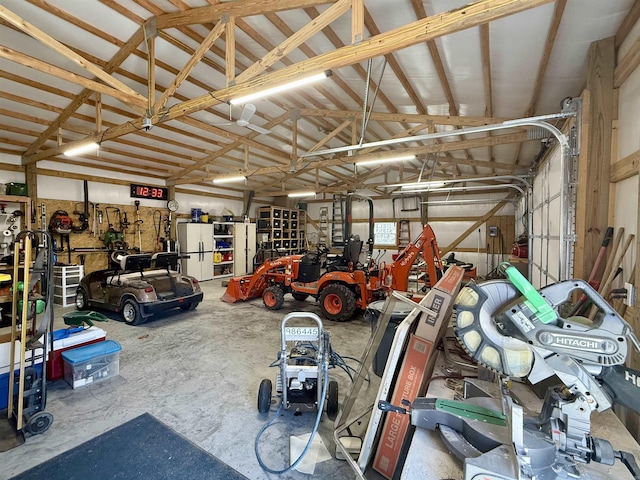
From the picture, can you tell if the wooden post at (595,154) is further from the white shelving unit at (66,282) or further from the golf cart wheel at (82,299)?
the white shelving unit at (66,282)

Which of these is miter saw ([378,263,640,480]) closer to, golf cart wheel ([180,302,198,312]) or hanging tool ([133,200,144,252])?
golf cart wheel ([180,302,198,312])

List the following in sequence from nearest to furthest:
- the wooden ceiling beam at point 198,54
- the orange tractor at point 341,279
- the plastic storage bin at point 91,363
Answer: the plastic storage bin at point 91,363, the wooden ceiling beam at point 198,54, the orange tractor at point 341,279

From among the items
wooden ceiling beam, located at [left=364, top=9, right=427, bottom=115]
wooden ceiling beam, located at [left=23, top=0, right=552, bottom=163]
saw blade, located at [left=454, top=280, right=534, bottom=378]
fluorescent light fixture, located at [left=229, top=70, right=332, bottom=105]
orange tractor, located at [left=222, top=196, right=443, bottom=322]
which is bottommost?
orange tractor, located at [left=222, top=196, right=443, bottom=322]

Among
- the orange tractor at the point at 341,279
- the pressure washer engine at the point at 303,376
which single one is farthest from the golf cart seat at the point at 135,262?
the pressure washer engine at the point at 303,376

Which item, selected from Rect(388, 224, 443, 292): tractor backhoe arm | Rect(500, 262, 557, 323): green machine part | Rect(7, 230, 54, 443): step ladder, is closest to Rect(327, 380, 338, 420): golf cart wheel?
Rect(500, 262, 557, 323): green machine part

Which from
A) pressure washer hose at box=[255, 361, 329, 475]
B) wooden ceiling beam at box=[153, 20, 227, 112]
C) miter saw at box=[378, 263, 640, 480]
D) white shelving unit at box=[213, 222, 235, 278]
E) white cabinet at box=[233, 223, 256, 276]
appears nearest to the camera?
miter saw at box=[378, 263, 640, 480]

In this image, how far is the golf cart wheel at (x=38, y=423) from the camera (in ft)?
7.50

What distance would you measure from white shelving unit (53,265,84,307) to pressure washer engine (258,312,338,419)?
5864 millimetres

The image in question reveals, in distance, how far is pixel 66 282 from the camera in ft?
19.9

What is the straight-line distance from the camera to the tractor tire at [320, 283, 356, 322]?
5.08 m

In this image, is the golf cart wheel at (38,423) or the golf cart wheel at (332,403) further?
the golf cart wheel at (332,403)

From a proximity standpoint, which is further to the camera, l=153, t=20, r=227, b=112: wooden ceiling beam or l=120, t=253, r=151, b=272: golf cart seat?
l=120, t=253, r=151, b=272: golf cart seat

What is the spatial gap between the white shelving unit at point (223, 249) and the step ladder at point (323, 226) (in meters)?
4.05

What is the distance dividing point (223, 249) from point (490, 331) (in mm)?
9240
